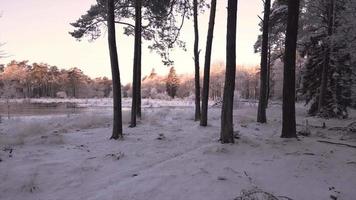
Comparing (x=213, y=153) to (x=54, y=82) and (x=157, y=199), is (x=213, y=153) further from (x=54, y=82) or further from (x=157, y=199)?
(x=54, y=82)

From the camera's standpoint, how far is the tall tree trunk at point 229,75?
9.81 meters

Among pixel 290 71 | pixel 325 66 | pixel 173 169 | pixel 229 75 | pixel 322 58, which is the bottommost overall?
pixel 173 169

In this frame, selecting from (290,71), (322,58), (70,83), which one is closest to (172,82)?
(70,83)

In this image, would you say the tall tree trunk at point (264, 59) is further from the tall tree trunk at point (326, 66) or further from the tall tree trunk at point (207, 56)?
the tall tree trunk at point (326, 66)

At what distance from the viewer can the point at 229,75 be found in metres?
9.96

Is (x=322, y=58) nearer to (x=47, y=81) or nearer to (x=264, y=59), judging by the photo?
(x=264, y=59)

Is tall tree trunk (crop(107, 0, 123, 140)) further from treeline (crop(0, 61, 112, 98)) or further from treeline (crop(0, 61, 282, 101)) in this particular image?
treeline (crop(0, 61, 112, 98))

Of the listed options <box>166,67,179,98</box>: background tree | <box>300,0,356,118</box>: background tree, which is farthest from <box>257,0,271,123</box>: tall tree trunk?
<box>166,67,179,98</box>: background tree

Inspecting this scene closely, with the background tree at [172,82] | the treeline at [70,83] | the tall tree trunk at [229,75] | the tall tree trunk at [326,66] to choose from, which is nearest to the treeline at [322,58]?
the tall tree trunk at [326,66]

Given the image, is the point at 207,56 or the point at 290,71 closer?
the point at 290,71

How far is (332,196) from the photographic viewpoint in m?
6.07

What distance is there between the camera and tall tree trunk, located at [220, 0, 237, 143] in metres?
9.81

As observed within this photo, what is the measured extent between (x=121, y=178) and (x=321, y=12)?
1833 centimetres

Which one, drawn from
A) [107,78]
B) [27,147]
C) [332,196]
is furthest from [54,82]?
[332,196]
